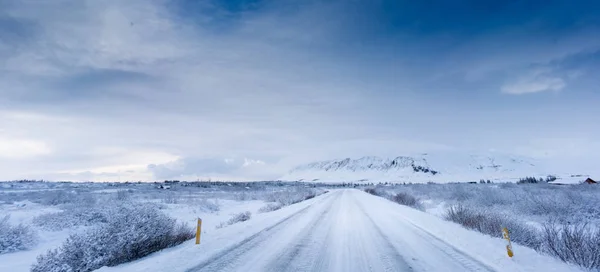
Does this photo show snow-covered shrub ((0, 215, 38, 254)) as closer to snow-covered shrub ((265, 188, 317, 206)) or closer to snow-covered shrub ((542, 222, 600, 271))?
snow-covered shrub ((542, 222, 600, 271))

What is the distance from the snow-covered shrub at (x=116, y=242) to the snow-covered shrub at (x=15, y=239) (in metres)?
3.09

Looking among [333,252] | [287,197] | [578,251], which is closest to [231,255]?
[333,252]

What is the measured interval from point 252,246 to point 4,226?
963cm

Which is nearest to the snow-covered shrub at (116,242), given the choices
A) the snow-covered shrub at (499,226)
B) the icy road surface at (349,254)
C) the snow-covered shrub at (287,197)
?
the icy road surface at (349,254)

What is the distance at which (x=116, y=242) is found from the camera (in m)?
7.88

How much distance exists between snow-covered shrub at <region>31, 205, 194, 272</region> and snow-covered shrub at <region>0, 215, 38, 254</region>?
309 centimetres

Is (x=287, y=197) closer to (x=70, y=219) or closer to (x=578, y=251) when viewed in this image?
(x=70, y=219)

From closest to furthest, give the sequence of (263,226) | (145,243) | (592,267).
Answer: (592,267) → (145,243) → (263,226)

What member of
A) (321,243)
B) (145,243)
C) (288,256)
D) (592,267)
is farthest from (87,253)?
(592,267)

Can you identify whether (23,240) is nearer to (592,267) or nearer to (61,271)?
(61,271)

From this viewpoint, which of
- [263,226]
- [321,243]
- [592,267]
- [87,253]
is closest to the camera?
[592,267]

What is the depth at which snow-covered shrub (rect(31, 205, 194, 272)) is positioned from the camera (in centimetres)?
712

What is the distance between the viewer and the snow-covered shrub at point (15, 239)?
406 inches

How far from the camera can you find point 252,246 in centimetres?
886
